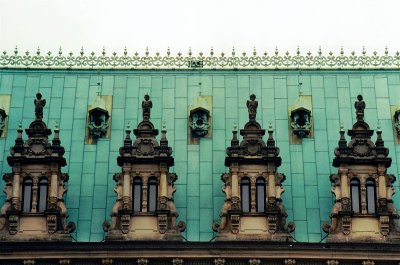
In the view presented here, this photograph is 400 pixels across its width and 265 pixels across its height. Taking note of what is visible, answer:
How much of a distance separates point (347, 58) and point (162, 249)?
12354mm

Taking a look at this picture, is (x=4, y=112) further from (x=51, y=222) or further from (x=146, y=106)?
(x=51, y=222)

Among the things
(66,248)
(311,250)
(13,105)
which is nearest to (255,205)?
(311,250)

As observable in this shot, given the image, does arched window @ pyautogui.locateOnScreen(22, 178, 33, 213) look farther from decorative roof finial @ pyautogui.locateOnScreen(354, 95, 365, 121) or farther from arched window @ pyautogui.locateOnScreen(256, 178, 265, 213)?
decorative roof finial @ pyautogui.locateOnScreen(354, 95, 365, 121)

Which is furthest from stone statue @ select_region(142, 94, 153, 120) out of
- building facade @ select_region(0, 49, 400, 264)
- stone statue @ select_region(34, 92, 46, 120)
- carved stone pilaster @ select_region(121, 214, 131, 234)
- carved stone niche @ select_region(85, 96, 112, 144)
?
carved stone pilaster @ select_region(121, 214, 131, 234)

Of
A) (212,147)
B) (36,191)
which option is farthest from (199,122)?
(36,191)

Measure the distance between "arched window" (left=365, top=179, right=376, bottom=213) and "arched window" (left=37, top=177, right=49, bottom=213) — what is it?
36.2 ft

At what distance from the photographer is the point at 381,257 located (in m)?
42.4

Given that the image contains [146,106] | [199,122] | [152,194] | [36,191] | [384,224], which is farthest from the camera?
[199,122]

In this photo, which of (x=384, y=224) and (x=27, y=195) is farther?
(x=27, y=195)

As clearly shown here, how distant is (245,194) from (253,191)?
1.25 feet

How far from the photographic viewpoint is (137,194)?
144ft

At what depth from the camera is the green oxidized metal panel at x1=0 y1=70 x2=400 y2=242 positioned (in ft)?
147

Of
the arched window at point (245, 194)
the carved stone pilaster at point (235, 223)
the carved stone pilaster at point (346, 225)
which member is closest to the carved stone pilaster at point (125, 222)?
the carved stone pilaster at point (235, 223)

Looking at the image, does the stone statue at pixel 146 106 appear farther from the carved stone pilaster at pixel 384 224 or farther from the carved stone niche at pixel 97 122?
the carved stone pilaster at pixel 384 224
